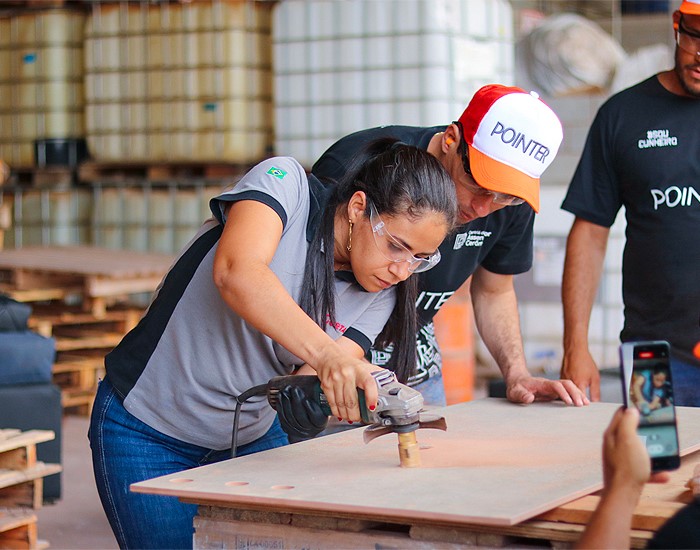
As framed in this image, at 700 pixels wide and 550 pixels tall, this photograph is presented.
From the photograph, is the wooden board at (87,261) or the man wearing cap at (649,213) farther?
the wooden board at (87,261)

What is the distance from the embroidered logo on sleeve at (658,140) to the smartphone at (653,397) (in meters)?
1.84

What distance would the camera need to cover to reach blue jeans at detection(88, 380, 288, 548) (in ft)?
8.48

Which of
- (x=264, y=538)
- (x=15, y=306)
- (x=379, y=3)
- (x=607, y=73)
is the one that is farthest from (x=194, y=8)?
(x=264, y=538)

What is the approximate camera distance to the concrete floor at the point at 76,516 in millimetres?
4734

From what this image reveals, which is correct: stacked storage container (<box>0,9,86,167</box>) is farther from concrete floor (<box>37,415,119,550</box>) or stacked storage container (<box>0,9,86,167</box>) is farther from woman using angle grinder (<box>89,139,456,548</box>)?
woman using angle grinder (<box>89,139,456,548</box>)

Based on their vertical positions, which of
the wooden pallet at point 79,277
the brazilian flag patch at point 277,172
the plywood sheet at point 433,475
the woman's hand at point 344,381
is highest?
the brazilian flag patch at point 277,172

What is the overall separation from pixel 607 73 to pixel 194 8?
130 inches

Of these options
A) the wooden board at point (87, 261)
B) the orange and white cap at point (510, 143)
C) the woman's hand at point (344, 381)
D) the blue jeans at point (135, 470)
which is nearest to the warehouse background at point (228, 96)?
the wooden board at point (87, 261)

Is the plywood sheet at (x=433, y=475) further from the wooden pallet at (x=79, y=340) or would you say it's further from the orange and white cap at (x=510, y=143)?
the wooden pallet at (x=79, y=340)

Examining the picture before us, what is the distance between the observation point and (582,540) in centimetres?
192

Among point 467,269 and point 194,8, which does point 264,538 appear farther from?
point 194,8

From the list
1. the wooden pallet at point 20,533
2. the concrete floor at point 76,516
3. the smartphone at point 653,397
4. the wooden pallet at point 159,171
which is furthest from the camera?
the wooden pallet at point 159,171

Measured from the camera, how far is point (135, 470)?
264 centimetres

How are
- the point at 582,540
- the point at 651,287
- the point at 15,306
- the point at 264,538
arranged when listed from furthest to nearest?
A: 1. the point at 15,306
2. the point at 651,287
3. the point at 264,538
4. the point at 582,540
